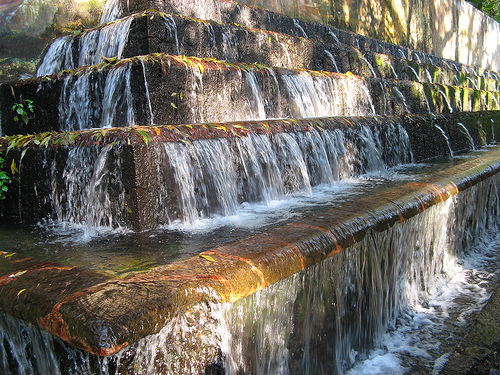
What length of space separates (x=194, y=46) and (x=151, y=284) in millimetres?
3831

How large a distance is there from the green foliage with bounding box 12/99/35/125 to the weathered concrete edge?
2827 millimetres

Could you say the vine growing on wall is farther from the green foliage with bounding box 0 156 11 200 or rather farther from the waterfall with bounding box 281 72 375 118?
the waterfall with bounding box 281 72 375 118

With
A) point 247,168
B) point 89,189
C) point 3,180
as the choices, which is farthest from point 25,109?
point 247,168

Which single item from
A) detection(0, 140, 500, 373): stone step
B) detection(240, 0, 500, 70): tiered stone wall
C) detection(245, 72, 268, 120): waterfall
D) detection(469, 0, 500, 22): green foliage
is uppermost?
detection(469, 0, 500, 22): green foliage

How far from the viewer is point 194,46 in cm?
505

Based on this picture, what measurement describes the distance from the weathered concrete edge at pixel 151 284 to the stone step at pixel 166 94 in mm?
1912

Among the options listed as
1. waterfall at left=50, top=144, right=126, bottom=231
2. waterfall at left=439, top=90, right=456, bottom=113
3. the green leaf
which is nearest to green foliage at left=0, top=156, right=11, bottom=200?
waterfall at left=50, top=144, right=126, bottom=231

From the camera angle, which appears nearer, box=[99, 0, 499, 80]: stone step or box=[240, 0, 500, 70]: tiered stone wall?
box=[99, 0, 499, 80]: stone step

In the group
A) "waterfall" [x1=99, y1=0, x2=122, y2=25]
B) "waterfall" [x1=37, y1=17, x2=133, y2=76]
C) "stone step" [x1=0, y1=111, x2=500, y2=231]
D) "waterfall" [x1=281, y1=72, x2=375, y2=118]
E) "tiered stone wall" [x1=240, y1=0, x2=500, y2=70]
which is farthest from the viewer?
"tiered stone wall" [x1=240, y1=0, x2=500, y2=70]

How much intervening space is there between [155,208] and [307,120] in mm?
2234

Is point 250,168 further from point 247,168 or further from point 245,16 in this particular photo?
point 245,16

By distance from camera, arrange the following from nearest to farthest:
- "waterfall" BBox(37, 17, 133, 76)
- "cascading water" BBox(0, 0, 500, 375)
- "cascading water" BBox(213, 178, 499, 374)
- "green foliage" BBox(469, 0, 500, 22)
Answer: "cascading water" BBox(0, 0, 500, 375), "cascading water" BBox(213, 178, 499, 374), "waterfall" BBox(37, 17, 133, 76), "green foliage" BBox(469, 0, 500, 22)

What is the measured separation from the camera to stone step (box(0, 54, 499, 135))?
3895 millimetres

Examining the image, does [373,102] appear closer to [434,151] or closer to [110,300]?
[434,151]
